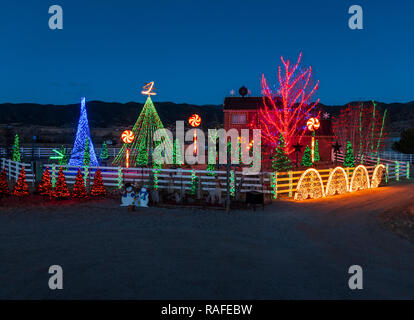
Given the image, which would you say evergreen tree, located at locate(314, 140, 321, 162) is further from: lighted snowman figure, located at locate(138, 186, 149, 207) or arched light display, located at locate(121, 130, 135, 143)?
lighted snowman figure, located at locate(138, 186, 149, 207)

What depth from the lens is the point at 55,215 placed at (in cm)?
1227

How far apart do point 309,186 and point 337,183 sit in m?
2.45

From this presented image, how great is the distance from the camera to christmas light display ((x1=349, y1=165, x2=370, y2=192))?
18.5 metres

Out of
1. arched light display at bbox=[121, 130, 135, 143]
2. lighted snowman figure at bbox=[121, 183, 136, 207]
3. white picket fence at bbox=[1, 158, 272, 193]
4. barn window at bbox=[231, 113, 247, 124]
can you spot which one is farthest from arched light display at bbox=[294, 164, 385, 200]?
barn window at bbox=[231, 113, 247, 124]

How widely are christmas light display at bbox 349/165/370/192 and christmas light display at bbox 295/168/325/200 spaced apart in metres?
2.96

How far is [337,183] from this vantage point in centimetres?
1758

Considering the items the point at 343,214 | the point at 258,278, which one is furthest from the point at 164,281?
the point at 343,214

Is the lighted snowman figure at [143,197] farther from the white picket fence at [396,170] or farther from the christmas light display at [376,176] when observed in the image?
the white picket fence at [396,170]

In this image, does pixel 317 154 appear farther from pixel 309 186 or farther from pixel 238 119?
pixel 309 186

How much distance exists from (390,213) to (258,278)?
27.8ft

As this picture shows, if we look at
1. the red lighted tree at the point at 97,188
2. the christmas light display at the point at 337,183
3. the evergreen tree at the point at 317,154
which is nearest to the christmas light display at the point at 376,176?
the christmas light display at the point at 337,183

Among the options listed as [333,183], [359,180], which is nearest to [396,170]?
[359,180]

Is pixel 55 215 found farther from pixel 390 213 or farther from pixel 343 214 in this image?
pixel 390 213
